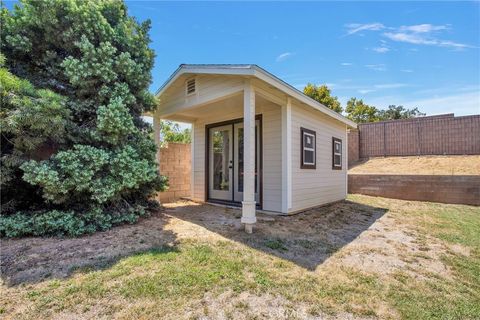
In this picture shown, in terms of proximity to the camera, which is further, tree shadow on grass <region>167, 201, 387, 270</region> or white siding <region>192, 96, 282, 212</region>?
white siding <region>192, 96, 282, 212</region>

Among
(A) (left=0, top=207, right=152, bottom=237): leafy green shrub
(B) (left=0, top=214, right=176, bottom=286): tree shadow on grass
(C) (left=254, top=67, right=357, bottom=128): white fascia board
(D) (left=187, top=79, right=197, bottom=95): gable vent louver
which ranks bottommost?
(B) (left=0, top=214, right=176, bottom=286): tree shadow on grass

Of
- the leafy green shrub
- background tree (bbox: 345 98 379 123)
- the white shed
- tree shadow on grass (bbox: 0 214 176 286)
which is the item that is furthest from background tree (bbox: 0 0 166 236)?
background tree (bbox: 345 98 379 123)

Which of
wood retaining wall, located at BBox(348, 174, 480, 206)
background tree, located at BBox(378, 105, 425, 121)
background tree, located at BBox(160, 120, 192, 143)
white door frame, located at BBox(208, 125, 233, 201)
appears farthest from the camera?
background tree, located at BBox(378, 105, 425, 121)

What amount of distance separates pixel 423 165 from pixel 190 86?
10360 millimetres

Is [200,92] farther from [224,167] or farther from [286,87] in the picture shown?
[224,167]

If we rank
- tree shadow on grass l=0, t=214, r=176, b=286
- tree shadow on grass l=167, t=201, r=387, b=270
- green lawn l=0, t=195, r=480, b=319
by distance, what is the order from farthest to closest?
tree shadow on grass l=167, t=201, r=387, b=270
tree shadow on grass l=0, t=214, r=176, b=286
green lawn l=0, t=195, r=480, b=319

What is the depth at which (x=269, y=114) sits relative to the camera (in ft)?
21.0

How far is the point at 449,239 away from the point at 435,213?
2804mm

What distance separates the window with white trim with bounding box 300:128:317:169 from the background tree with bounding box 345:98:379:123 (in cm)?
1674

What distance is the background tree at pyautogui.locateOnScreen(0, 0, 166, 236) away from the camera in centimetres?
405

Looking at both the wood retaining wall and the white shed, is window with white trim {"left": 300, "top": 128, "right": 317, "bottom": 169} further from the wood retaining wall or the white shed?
the wood retaining wall

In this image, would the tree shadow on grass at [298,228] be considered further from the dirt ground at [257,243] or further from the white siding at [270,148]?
the white siding at [270,148]

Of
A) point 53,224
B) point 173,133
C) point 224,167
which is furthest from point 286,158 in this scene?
point 173,133

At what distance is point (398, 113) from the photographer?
24.4m
